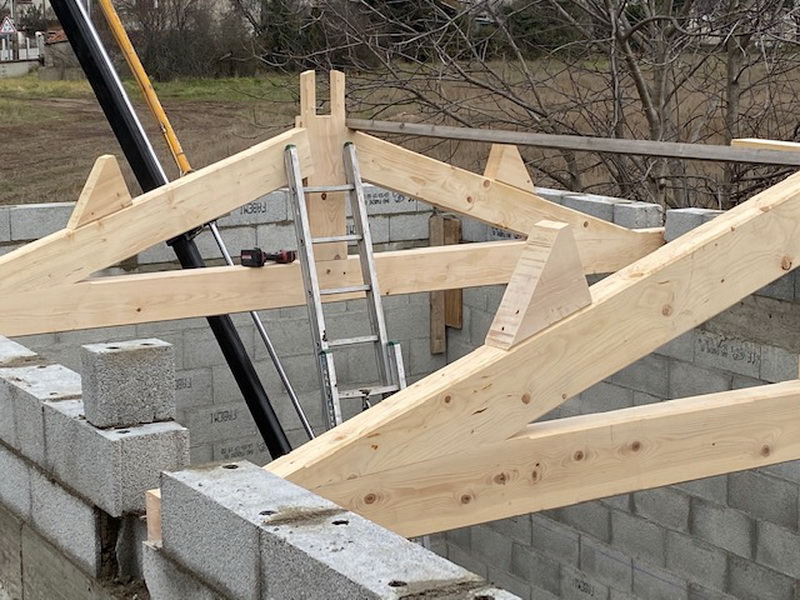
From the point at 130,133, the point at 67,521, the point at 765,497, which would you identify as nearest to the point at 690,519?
the point at 765,497

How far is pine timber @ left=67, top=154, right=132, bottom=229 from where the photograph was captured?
513 cm

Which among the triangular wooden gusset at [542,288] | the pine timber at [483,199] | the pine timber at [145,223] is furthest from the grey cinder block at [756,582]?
the triangular wooden gusset at [542,288]

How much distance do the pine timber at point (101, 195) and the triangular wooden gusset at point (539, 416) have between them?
2389mm

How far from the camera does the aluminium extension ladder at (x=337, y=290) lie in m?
5.59

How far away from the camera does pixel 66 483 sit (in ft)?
11.2

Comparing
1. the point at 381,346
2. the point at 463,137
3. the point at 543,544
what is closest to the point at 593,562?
the point at 543,544

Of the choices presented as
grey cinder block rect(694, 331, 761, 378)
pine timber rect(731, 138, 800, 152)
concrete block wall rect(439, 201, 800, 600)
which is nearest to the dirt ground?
concrete block wall rect(439, 201, 800, 600)

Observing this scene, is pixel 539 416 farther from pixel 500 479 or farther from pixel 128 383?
pixel 128 383

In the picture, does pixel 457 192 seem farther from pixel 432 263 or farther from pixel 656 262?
pixel 656 262

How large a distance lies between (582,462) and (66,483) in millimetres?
1412

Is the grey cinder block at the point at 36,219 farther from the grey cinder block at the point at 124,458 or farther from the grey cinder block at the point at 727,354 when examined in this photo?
the grey cinder block at the point at 124,458

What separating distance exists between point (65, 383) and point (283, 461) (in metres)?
0.92

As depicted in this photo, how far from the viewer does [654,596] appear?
21.8 feet

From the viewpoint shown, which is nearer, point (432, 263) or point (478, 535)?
point (432, 263)
